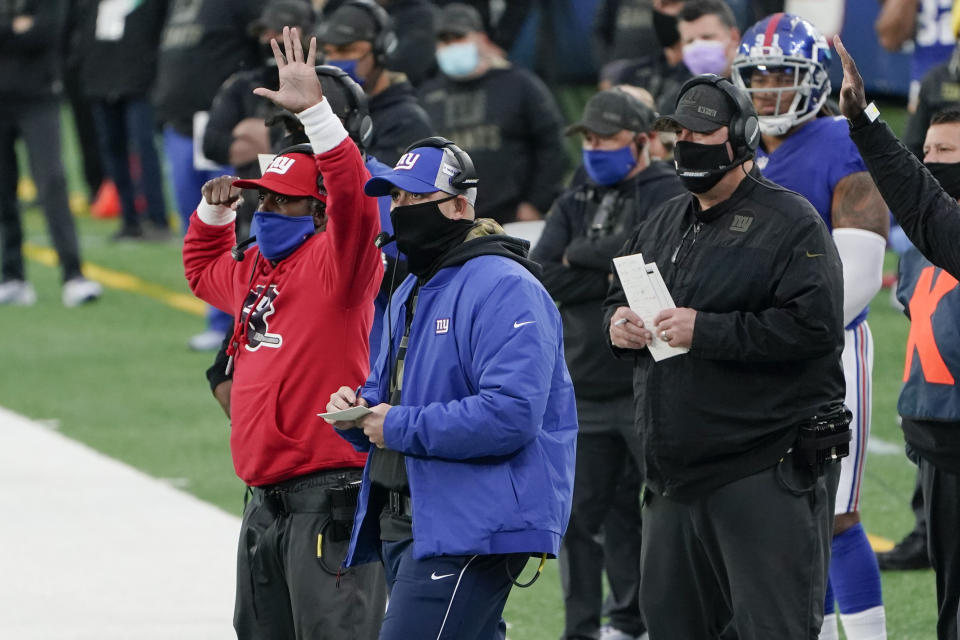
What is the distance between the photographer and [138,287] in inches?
540

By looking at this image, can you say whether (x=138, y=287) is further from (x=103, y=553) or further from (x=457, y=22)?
(x=103, y=553)

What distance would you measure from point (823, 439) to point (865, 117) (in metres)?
0.92

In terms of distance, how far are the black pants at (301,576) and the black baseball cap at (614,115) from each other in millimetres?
2041

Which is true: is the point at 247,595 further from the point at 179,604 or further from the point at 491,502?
the point at 179,604

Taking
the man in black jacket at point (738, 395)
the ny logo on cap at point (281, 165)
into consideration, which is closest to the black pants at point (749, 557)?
the man in black jacket at point (738, 395)

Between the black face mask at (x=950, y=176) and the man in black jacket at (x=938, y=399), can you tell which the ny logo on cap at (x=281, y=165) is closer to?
the man in black jacket at (x=938, y=399)

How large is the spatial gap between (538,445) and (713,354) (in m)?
0.63

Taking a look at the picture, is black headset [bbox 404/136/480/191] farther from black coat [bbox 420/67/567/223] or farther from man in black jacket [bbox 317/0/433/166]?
black coat [bbox 420/67/567/223]

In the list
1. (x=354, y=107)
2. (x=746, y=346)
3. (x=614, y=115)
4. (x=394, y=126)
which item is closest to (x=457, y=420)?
(x=746, y=346)

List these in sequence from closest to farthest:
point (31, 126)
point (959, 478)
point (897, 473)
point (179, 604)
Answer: point (959, 478), point (179, 604), point (897, 473), point (31, 126)

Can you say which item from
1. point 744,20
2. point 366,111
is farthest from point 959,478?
point 744,20

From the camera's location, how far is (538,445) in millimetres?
4336

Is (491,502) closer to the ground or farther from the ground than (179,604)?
farther from the ground

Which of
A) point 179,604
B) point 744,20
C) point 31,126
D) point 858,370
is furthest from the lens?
point 31,126
